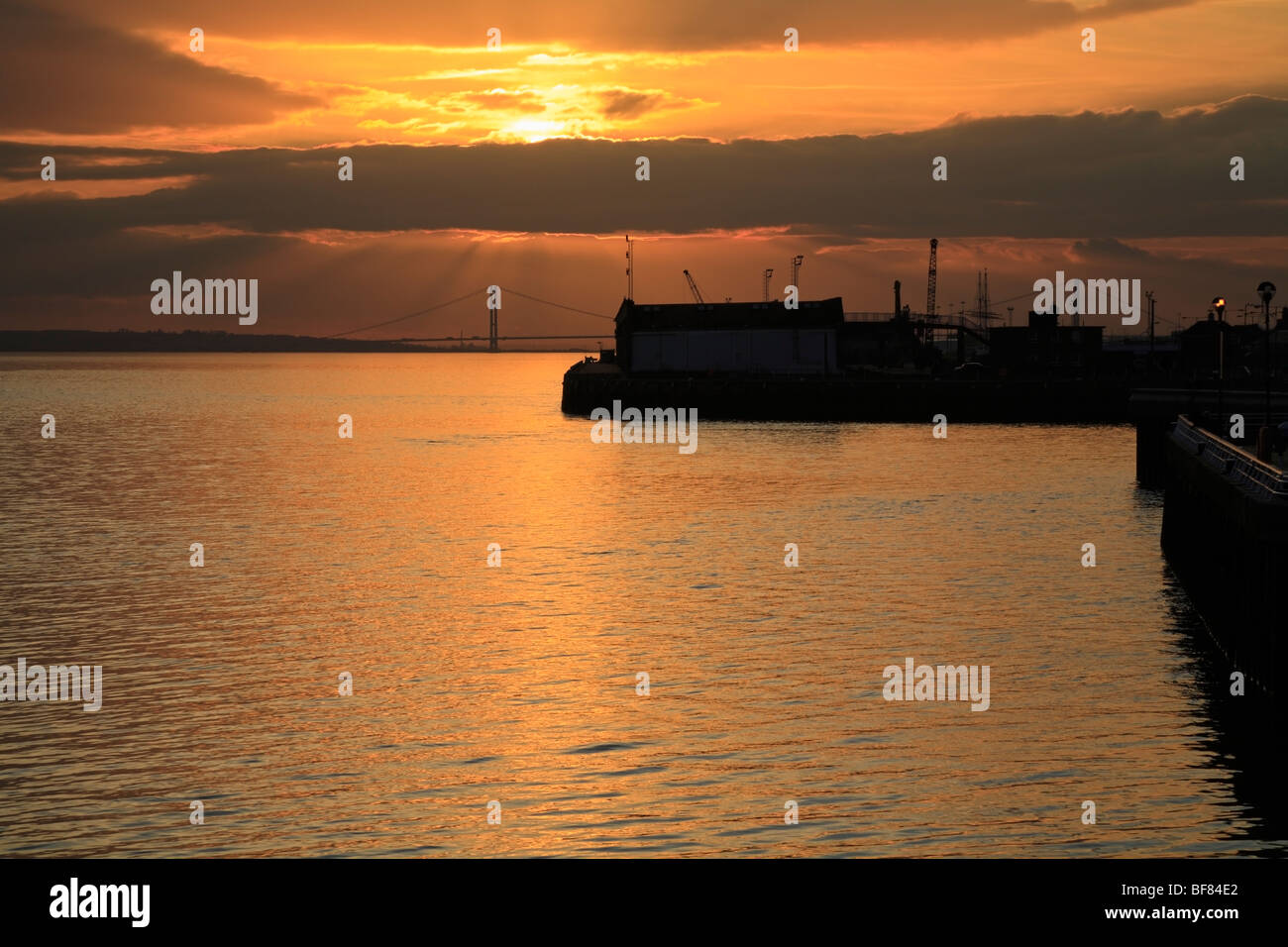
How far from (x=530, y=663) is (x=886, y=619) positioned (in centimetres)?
1016

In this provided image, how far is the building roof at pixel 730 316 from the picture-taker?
157 meters

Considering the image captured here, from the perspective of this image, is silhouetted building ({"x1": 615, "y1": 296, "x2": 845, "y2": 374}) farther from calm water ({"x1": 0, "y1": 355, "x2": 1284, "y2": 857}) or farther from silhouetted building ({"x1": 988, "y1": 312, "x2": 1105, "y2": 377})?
calm water ({"x1": 0, "y1": 355, "x2": 1284, "y2": 857})

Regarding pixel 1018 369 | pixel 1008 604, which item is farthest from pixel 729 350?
pixel 1008 604

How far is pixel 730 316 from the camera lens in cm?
16012

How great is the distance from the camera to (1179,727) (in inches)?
985

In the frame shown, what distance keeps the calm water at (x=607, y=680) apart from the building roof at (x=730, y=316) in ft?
294

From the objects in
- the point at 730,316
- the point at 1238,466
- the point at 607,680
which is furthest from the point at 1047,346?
the point at 607,680

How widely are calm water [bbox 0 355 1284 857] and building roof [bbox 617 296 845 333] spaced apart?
89.5 metres

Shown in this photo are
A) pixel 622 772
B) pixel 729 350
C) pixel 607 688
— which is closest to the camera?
pixel 622 772

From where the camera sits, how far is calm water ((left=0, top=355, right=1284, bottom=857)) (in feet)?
65.2

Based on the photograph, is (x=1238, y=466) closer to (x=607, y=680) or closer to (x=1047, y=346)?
(x=607, y=680)

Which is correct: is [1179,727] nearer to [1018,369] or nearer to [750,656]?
[750,656]

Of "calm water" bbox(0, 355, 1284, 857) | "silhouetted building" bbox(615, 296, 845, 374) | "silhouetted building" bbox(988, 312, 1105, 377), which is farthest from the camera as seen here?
"silhouetted building" bbox(988, 312, 1105, 377)

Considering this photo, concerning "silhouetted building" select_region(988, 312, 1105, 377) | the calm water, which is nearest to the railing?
the calm water
